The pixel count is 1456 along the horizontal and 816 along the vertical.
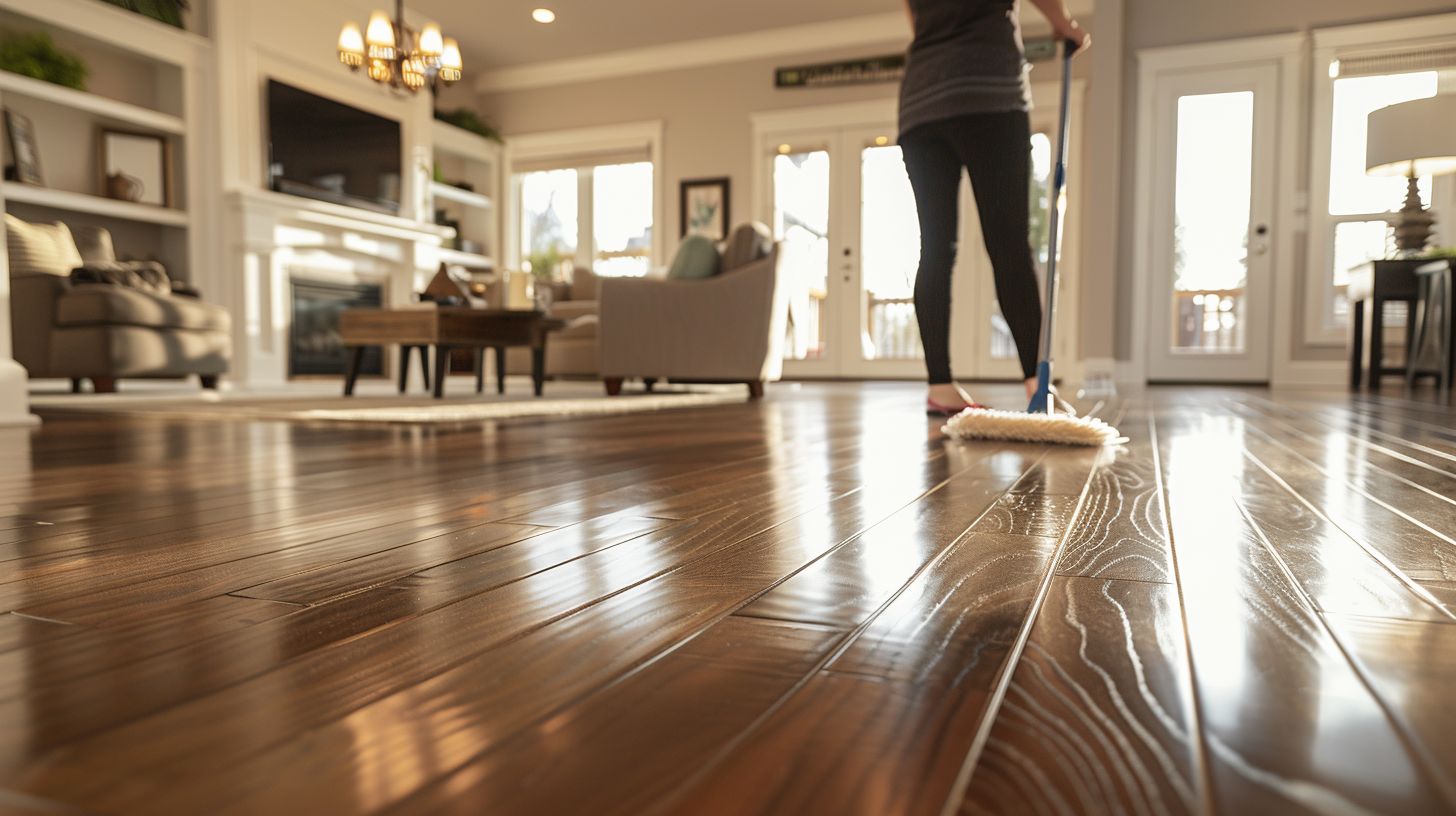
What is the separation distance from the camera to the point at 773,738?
12.7 inches

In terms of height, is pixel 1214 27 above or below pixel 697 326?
above

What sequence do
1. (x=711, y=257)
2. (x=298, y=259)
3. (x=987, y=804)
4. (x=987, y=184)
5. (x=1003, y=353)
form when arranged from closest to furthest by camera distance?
1. (x=987, y=804)
2. (x=987, y=184)
3. (x=711, y=257)
4. (x=298, y=259)
5. (x=1003, y=353)

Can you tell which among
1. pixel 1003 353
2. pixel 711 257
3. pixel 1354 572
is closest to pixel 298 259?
pixel 711 257

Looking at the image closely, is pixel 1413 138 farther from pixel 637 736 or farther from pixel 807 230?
pixel 637 736

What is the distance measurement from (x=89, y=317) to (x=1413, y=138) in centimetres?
654

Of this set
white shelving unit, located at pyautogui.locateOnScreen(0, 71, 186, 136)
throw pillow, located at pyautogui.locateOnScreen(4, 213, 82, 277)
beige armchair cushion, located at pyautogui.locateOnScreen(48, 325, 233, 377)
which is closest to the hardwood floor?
beige armchair cushion, located at pyautogui.locateOnScreen(48, 325, 233, 377)

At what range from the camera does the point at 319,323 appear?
661cm

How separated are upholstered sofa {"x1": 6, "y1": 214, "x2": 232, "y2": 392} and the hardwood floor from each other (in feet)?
13.5

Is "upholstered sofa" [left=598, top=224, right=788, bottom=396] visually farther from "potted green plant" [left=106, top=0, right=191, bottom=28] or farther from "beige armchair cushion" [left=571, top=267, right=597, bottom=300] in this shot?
"potted green plant" [left=106, top=0, right=191, bottom=28]

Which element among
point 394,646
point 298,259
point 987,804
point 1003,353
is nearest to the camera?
point 987,804

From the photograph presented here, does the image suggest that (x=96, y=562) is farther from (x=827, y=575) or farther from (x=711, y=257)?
(x=711, y=257)

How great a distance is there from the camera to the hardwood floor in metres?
0.29

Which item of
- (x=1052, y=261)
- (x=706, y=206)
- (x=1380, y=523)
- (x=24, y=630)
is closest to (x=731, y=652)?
(x=24, y=630)

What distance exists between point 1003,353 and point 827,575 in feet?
22.3
